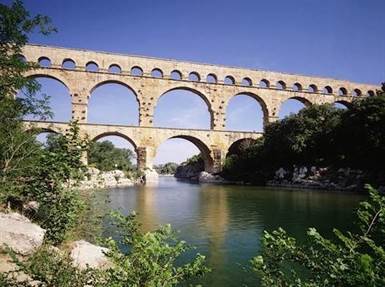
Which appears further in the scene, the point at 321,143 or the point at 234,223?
the point at 321,143

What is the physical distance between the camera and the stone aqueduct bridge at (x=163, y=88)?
3622cm

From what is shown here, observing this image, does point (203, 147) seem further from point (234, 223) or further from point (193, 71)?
point (234, 223)

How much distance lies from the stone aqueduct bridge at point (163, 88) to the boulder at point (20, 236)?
2795 centimetres

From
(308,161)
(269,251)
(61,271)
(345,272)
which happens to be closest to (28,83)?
(61,271)

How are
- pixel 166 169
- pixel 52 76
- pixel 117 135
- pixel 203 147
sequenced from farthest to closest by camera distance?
pixel 166 169, pixel 203 147, pixel 117 135, pixel 52 76

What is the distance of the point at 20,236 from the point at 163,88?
34.2 m

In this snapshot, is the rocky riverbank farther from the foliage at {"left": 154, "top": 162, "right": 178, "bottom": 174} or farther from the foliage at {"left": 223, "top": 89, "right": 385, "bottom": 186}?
the foliage at {"left": 154, "top": 162, "right": 178, "bottom": 174}

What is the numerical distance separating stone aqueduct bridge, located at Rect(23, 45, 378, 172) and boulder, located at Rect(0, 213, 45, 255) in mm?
27951

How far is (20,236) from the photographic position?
609 centimetres

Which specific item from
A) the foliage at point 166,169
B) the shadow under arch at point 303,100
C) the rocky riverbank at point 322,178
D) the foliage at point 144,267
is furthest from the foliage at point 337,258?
the foliage at point 166,169

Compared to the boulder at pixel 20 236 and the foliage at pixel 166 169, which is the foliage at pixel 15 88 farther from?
the foliage at pixel 166 169

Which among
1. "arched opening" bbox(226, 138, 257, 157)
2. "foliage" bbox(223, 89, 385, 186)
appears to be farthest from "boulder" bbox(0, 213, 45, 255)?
"arched opening" bbox(226, 138, 257, 157)

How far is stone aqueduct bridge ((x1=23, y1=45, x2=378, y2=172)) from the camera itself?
1426 inches

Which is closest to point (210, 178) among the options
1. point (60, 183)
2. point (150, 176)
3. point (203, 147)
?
point (203, 147)
